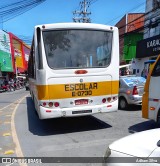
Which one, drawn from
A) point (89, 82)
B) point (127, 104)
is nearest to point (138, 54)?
point (127, 104)

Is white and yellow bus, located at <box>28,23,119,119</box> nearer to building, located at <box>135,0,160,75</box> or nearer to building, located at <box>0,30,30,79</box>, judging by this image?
building, located at <box>135,0,160,75</box>

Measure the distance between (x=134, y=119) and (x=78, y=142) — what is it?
11.3ft

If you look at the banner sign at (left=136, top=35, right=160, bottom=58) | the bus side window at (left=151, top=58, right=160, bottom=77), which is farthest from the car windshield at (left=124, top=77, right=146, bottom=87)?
the banner sign at (left=136, top=35, right=160, bottom=58)

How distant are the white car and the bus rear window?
15.1 ft

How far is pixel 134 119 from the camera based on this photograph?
981 centimetres

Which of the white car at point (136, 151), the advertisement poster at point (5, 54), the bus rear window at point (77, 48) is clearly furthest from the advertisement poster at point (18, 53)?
the white car at point (136, 151)

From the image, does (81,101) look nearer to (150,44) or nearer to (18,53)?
(150,44)

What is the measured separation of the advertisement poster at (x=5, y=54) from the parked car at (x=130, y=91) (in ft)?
97.8

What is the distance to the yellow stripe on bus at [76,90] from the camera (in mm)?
7749

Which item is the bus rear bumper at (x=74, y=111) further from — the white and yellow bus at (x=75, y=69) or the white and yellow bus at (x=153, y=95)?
the white and yellow bus at (x=153, y=95)

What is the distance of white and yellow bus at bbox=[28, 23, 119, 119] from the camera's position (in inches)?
307

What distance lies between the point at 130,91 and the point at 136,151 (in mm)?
8863

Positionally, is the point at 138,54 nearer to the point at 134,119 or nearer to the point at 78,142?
the point at 134,119

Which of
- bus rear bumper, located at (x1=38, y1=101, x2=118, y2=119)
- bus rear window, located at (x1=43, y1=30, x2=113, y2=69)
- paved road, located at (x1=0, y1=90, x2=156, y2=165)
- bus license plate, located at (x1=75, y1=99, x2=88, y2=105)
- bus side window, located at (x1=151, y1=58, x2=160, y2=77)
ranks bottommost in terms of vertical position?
paved road, located at (x1=0, y1=90, x2=156, y2=165)
